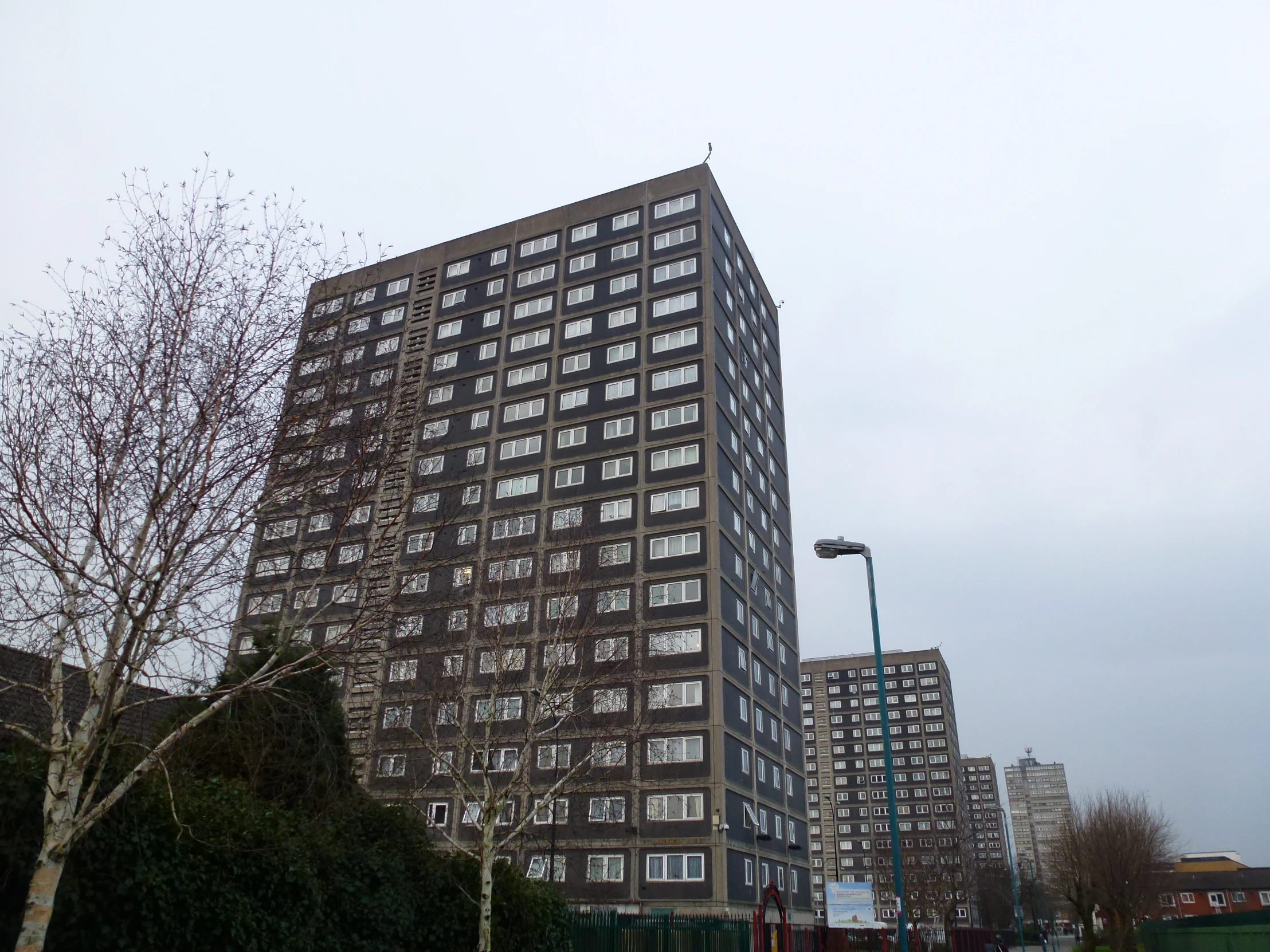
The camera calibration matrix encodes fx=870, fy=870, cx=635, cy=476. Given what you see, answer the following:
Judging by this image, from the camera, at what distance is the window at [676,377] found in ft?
179

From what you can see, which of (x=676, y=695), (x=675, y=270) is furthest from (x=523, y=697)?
(x=675, y=270)

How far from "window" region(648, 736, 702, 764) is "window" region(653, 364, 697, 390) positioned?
70.9 ft

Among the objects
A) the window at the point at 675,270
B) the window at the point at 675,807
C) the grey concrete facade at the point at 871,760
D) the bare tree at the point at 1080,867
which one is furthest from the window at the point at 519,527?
the grey concrete facade at the point at 871,760

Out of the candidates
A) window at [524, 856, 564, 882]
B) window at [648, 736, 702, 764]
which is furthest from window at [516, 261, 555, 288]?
window at [524, 856, 564, 882]

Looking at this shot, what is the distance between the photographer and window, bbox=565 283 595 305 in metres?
61.2

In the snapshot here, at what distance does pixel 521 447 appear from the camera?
57719 millimetres

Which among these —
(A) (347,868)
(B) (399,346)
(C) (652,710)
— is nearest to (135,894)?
(A) (347,868)

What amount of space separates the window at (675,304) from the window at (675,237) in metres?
4.44

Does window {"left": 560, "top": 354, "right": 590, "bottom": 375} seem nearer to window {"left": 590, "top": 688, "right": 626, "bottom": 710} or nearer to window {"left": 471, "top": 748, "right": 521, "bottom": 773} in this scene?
window {"left": 590, "top": 688, "right": 626, "bottom": 710}

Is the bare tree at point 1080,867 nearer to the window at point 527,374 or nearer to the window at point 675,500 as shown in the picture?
the window at point 675,500

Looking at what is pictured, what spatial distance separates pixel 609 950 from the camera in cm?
2412

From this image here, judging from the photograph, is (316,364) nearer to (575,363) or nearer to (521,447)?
(521,447)

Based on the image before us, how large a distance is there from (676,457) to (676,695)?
1435 cm

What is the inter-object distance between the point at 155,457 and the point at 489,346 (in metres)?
53.0
